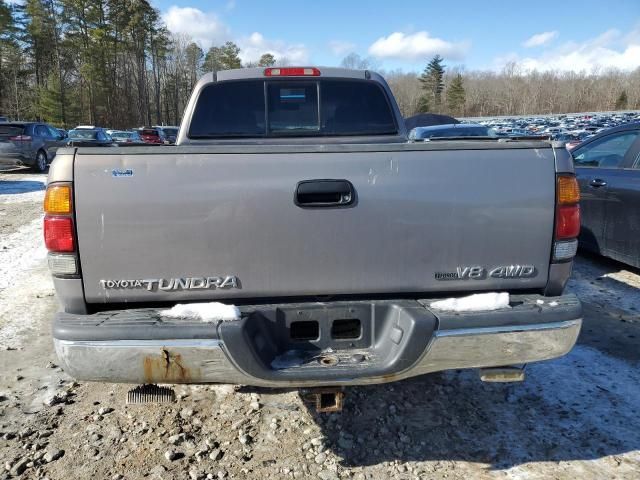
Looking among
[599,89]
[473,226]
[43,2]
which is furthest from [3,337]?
[599,89]

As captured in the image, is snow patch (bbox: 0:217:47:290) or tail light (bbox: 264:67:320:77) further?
snow patch (bbox: 0:217:47:290)

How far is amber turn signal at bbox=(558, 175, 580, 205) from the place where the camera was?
8.17 feet

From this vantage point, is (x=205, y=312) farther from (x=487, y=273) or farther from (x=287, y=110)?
(x=287, y=110)

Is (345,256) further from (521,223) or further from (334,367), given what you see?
(521,223)

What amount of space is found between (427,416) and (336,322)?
1.16m

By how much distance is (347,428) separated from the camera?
3102 millimetres

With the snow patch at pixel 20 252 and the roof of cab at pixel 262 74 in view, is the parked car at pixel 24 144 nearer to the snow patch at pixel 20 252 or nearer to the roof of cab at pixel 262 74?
the snow patch at pixel 20 252

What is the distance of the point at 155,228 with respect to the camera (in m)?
2.34

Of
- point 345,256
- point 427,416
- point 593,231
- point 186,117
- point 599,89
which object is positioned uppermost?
point 599,89

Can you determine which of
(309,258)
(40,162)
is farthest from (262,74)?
(40,162)

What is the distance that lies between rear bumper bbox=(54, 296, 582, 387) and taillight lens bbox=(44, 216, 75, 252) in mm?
341

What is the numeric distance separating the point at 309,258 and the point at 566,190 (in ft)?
4.34

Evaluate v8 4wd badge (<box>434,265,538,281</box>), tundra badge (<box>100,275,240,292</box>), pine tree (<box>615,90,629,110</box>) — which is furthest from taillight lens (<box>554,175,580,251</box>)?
pine tree (<box>615,90,629,110</box>)

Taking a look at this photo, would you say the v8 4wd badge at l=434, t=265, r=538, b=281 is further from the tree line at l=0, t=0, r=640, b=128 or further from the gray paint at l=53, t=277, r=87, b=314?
the tree line at l=0, t=0, r=640, b=128
